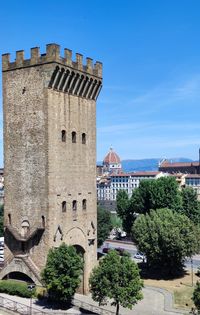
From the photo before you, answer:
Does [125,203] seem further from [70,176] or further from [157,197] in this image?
[70,176]

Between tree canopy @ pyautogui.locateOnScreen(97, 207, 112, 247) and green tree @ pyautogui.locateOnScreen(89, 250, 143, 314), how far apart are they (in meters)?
31.1

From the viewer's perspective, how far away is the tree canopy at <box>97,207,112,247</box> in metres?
74.0

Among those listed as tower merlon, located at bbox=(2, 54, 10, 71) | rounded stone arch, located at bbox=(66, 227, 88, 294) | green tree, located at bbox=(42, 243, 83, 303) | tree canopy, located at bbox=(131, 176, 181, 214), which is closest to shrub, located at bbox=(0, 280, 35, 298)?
green tree, located at bbox=(42, 243, 83, 303)

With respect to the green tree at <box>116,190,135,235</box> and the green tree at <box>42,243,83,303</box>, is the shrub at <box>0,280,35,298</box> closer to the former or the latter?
the green tree at <box>42,243,83,303</box>

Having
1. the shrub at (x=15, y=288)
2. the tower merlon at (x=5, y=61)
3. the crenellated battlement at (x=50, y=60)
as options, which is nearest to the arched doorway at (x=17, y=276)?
the shrub at (x=15, y=288)

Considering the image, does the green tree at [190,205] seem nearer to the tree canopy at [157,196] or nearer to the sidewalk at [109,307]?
the tree canopy at [157,196]

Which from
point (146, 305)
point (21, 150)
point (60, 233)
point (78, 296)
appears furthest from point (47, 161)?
point (146, 305)

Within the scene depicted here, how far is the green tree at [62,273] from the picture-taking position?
1676 inches

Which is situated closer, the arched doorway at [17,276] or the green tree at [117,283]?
the green tree at [117,283]

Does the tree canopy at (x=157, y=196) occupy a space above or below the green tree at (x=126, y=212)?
above

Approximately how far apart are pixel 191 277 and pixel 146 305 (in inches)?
581

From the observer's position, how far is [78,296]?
48.9 metres

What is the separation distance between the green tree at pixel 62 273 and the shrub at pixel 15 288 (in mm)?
3221

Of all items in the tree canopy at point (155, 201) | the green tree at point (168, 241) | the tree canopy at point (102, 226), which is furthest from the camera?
the tree canopy at point (155, 201)
